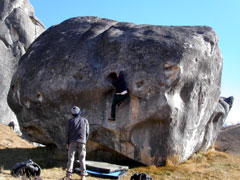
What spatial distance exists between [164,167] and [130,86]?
2469 millimetres

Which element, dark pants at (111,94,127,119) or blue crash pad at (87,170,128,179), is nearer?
blue crash pad at (87,170,128,179)

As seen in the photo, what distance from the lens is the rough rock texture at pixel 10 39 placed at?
730 inches

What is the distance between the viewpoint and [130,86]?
8.42 meters

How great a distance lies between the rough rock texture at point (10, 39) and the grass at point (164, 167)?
6.93 metres

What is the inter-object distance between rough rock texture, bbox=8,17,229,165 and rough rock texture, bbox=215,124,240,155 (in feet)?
18.6

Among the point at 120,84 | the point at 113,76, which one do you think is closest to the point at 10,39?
the point at 113,76

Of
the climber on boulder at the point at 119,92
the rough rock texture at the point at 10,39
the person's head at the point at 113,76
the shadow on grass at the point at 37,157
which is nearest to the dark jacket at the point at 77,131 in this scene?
the climber on boulder at the point at 119,92

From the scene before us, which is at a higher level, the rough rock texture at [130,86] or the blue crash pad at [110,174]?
the rough rock texture at [130,86]

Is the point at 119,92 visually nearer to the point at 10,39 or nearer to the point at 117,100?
the point at 117,100

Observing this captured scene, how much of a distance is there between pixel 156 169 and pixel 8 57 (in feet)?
46.2

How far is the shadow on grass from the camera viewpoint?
9.12 m

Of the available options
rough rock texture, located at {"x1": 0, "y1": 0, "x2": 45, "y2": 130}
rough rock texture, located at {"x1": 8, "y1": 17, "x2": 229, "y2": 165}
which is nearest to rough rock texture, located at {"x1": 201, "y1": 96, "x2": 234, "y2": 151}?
rough rock texture, located at {"x1": 8, "y1": 17, "x2": 229, "y2": 165}

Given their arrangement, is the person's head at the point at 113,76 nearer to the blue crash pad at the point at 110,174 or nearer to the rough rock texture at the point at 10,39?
the blue crash pad at the point at 110,174

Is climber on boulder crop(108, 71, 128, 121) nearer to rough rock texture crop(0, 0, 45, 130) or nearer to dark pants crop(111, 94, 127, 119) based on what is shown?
dark pants crop(111, 94, 127, 119)
